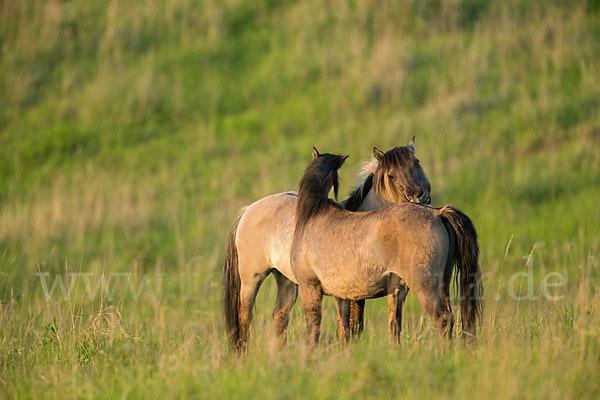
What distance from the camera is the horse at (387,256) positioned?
518 centimetres

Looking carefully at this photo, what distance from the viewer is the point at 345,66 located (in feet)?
57.4

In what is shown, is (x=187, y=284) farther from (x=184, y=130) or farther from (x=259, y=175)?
(x=184, y=130)

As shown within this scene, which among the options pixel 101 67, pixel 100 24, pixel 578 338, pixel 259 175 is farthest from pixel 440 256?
pixel 100 24

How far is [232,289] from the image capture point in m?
7.31

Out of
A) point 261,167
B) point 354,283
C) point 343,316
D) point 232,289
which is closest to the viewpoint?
point 354,283

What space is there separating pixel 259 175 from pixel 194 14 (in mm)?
7692

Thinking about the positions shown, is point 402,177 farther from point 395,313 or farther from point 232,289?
A: point 232,289

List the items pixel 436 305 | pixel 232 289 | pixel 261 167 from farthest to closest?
pixel 261 167
pixel 232 289
pixel 436 305

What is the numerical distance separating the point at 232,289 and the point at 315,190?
166 centimetres

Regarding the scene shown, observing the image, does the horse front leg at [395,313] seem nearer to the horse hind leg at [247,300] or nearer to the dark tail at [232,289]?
the horse hind leg at [247,300]

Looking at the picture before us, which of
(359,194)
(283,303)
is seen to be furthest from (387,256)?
(283,303)

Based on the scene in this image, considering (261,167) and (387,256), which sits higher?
(261,167)

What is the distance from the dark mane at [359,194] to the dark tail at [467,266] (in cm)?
140

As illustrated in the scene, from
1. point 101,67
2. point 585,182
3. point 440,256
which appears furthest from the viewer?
point 101,67
